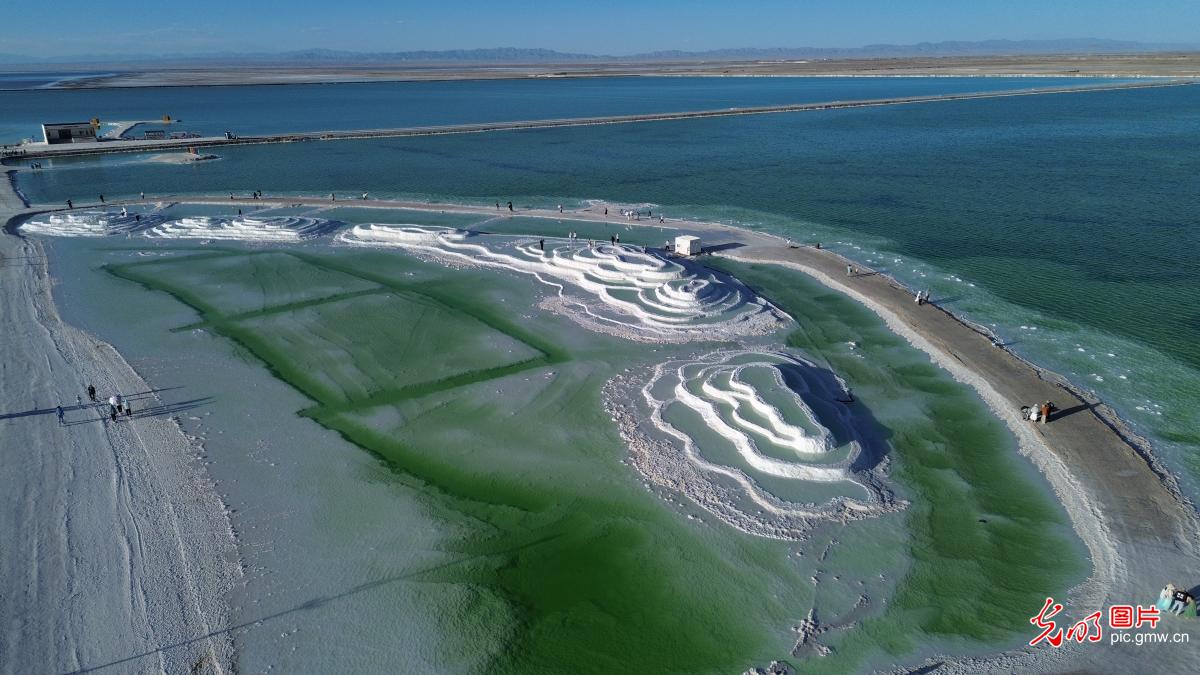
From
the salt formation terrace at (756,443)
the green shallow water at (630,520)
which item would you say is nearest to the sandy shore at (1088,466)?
the green shallow water at (630,520)

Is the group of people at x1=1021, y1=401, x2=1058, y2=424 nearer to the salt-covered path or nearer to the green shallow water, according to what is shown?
the green shallow water

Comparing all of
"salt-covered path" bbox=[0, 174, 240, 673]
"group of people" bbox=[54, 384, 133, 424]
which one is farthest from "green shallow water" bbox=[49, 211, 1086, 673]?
"group of people" bbox=[54, 384, 133, 424]

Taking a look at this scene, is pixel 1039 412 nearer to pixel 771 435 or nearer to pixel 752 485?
pixel 771 435

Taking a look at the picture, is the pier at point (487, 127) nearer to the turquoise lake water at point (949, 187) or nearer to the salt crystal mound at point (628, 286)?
the turquoise lake water at point (949, 187)

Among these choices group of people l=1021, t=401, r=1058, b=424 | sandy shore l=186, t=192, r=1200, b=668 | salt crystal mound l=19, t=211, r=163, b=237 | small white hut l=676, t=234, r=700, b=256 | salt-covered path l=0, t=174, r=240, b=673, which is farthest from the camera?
salt crystal mound l=19, t=211, r=163, b=237

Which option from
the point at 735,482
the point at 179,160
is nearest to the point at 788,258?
the point at 735,482
